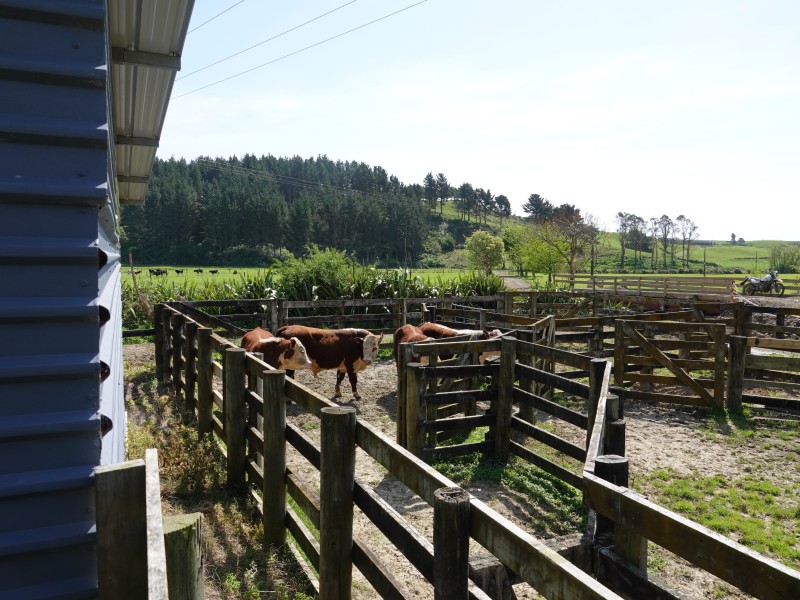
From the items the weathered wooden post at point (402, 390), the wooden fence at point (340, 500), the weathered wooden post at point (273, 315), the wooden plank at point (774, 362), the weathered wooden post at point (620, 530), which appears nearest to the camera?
the wooden fence at point (340, 500)

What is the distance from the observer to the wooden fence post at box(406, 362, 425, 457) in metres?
6.59

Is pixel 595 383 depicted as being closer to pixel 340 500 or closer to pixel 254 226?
pixel 340 500

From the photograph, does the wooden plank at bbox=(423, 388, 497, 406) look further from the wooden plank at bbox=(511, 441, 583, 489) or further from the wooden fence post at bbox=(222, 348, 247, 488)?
the wooden fence post at bbox=(222, 348, 247, 488)

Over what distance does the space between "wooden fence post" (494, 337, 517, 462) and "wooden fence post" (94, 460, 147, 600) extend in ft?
18.0

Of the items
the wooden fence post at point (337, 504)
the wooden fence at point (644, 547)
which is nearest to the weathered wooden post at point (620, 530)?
the wooden fence at point (644, 547)

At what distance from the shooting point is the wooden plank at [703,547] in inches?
61.6

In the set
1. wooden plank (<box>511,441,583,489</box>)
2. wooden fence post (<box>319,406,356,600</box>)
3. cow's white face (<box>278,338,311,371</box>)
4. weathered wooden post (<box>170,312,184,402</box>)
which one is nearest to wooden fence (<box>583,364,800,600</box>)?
wooden fence post (<box>319,406,356,600</box>)

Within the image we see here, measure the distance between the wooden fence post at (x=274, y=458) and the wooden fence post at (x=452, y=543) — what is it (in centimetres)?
235

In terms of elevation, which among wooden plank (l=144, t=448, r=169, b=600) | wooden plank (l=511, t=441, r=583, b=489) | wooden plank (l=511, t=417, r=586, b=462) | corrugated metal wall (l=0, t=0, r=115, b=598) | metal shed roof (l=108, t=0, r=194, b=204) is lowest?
wooden plank (l=511, t=441, r=583, b=489)

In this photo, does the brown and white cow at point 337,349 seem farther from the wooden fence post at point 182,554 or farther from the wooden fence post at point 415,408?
the wooden fence post at point 182,554

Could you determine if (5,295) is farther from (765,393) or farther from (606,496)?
(765,393)

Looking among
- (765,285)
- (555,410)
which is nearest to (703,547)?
(555,410)

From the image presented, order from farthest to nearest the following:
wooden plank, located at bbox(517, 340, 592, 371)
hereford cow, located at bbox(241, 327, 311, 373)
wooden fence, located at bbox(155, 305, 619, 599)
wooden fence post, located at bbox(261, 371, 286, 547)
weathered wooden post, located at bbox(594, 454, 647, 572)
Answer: hereford cow, located at bbox(241, 327, 311, 373) → wooden plank, located at bbox(517, 340, 592, 371) → wooden fence post, located at bbox(261, 371, 286, 547) → weathered wooden post, located at bbox(594, 454, 647, 572) → wooden fence, located at bbox(155, 305, 619, 599)

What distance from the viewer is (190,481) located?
5242 millimetres
